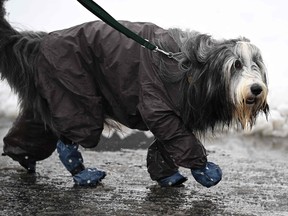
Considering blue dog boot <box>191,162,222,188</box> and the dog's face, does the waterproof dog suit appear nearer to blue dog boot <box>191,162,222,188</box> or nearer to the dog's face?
blue dog boot <box>191,162,222,188</box>

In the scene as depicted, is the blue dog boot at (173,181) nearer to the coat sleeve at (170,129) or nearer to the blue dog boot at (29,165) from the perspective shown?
the coat sleeve at (170,129)

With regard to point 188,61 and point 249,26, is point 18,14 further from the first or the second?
point 188,61

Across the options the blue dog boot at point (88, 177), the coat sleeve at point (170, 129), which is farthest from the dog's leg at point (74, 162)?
the coat sleeve at point (170, 129)

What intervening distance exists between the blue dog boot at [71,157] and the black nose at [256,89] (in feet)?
4.11

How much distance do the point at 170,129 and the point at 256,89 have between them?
564 millimetres

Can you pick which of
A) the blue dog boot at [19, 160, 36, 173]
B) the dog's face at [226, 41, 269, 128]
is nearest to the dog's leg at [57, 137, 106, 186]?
the blue dog boot at [19, 160, 36, 173]

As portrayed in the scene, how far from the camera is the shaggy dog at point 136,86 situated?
13.0 ft

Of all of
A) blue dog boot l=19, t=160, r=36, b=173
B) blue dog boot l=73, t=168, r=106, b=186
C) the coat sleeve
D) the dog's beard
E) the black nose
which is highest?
the black nose

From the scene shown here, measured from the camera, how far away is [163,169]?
452 centimetres

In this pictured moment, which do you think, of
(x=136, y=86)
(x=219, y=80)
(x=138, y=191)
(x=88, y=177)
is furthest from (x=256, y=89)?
(x=88, y=177)

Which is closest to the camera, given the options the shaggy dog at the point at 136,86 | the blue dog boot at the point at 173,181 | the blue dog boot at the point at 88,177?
the shaggy dog at the point at 136,86

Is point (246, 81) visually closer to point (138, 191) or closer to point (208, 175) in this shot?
point (208, 175)

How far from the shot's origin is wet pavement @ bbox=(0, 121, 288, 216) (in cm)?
381

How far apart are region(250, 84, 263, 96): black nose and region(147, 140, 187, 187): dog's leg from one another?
91cm
